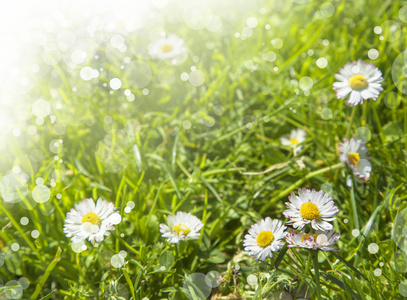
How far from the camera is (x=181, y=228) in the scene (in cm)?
147

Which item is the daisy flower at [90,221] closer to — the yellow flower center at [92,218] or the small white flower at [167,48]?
the yellow flower center at [92,218]

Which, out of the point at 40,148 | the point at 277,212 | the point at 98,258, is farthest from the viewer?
the point at 40,148

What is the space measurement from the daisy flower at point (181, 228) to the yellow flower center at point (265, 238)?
243 mm

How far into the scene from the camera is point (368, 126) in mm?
1907

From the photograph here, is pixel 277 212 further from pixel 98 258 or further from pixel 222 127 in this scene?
pixel 98 258

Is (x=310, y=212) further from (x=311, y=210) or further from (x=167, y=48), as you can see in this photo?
(x=167, y=48)

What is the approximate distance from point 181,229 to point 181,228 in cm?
2

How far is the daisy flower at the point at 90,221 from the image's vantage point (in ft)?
4.47

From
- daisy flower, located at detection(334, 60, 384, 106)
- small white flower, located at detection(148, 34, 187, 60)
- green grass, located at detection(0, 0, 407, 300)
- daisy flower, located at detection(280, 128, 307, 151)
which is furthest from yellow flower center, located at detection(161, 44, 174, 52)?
daisy flower, located at detection(334, 60, 384, 106)

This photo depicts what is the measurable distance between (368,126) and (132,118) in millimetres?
1336

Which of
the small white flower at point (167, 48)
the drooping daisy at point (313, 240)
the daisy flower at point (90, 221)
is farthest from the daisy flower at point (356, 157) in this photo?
the small white flower at point (167, 48)

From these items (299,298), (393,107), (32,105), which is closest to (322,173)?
(393,107)

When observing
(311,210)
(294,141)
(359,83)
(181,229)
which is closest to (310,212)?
(311,210)

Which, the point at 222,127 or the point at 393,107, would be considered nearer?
the point at 393,107
